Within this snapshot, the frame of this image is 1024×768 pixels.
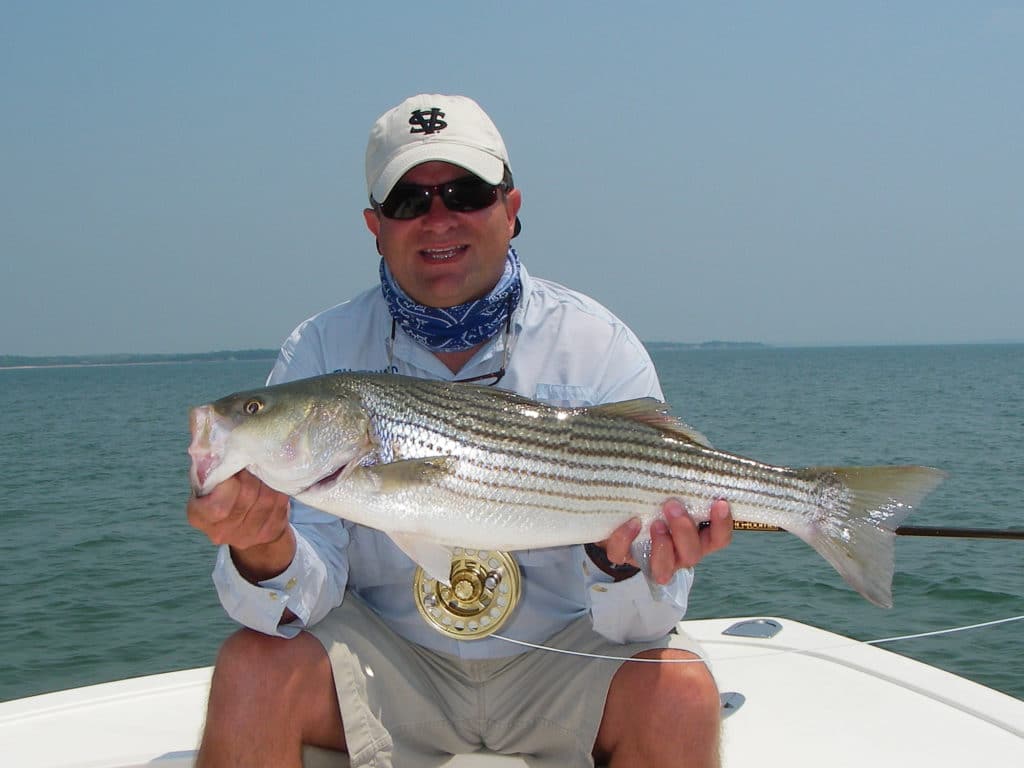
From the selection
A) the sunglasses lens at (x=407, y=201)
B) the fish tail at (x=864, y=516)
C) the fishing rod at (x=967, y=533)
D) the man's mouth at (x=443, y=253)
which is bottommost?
the fishing rod at (x=967, y=533)

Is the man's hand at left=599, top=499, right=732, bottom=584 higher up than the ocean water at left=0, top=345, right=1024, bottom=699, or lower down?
higher up

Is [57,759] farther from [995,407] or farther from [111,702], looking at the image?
[995,407]

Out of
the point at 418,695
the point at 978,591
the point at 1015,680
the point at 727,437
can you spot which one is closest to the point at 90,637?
the point at 418,695

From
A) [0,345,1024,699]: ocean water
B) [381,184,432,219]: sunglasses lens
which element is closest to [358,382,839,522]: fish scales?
[381,184,432,219]: sunglasses lens

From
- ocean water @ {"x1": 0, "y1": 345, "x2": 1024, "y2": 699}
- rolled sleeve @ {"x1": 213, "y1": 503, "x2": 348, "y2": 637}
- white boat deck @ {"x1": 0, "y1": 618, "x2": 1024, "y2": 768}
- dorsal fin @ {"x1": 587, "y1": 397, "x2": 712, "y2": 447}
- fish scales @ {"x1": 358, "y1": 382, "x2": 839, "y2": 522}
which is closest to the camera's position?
fish scales @ {"x1": 358, "y1": 382, "x2": 839, "y2": 522}

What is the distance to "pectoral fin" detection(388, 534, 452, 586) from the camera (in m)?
3.12

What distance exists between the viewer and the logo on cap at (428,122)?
156 inches

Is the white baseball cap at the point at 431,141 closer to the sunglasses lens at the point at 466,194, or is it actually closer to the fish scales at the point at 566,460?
the sunglasses lens at the point at 466,194

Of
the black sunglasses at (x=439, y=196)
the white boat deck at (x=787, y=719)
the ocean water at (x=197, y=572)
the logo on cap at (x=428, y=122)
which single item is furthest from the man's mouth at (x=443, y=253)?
the ocean water at (x=197, y=572)

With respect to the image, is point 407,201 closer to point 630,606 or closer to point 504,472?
point 504,472

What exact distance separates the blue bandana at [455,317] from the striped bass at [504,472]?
61cm

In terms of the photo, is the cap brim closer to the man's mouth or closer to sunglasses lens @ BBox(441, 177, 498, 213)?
sunglasses lens @ BBox(441, 177, 498, 213)

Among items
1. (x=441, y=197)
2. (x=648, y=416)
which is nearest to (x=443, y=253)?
(x=441, y=197)

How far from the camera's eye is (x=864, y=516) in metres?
3.29
